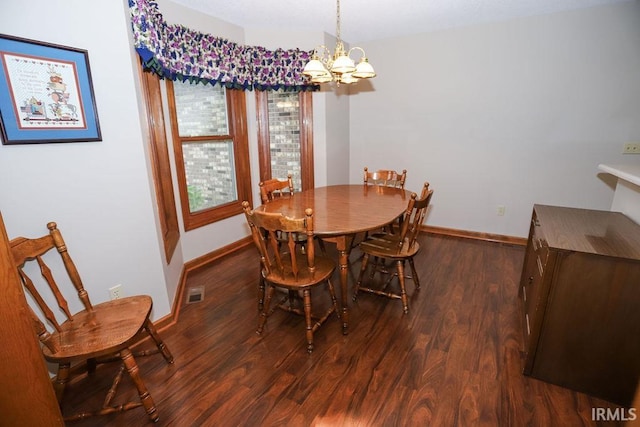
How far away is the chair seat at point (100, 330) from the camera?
135 cm

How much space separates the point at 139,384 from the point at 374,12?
344 centimetres

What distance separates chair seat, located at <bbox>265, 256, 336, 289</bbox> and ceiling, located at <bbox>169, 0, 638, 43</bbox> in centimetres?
227

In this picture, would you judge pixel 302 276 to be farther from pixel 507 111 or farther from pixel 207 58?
pixel 507 111

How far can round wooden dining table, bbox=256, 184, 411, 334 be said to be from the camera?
6.43 feet

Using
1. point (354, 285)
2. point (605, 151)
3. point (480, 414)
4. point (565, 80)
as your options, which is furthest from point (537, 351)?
point (565, 80)

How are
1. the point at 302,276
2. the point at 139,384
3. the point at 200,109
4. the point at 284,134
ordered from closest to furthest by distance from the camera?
the point at 139,384, the point at 302,276, the point at 200,109, the point at 284,134

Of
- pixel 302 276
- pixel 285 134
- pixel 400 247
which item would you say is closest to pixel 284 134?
pixel 285 134

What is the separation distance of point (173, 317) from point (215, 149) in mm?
1837

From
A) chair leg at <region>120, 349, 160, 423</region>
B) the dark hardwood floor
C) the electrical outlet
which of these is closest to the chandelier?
Answer: the dark hardwood floor

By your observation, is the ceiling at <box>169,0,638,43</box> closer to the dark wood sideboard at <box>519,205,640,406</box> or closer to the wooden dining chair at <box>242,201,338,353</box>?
the wooden dining chair at <box>242,201,338,353</box>

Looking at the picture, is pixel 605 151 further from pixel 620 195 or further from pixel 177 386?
pixel 177 386

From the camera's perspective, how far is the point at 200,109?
3.13 m

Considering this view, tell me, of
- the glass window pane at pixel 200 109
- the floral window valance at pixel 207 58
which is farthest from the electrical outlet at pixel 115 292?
the glass window pane at pixel 200 109

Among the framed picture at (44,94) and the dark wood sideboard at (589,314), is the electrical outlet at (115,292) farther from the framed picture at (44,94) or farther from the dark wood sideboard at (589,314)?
the dark wood sideboard at (589,314)
